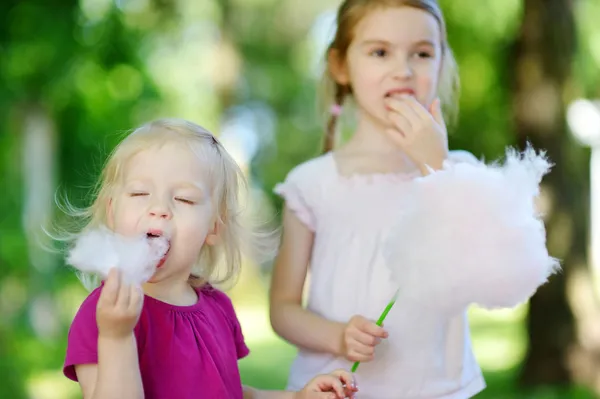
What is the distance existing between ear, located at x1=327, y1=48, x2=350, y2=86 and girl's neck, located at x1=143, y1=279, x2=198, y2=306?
3.01ft

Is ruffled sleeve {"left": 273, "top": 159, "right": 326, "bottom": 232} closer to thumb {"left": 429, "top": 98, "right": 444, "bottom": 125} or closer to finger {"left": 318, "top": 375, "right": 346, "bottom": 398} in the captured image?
thumb {"left": 429, "top": 98, "right": 444, "bottom": 125}

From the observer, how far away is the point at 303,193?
248 cm

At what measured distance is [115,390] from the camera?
1.62 m

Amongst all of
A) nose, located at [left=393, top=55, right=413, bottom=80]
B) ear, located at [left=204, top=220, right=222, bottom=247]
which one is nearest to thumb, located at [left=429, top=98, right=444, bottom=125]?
nose, located at [left=393, top=55, right=413, bottom=80]

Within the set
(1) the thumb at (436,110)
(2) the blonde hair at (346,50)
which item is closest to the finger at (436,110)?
(1) the thumb at (436,110)

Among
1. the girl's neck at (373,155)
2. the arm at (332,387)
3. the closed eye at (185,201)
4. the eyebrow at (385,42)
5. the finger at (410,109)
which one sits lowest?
the arm at (332,387)

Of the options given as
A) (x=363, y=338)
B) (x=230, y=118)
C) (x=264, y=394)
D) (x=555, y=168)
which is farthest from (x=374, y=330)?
(x=230, y=118)

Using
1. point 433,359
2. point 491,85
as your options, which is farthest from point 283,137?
point 433,359

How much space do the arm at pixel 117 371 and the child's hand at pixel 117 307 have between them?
0.9 inches

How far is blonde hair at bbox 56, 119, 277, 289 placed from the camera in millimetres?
1915

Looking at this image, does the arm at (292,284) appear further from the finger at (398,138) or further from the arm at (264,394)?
the finger at (398,138)

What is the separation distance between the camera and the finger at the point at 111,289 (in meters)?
1.59

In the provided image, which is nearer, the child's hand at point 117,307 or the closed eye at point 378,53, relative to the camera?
the child's hand at point 117,307

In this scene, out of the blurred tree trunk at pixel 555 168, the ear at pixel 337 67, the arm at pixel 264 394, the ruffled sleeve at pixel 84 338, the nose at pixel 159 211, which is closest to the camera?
the ruffled sleeve at pixel 84 338
